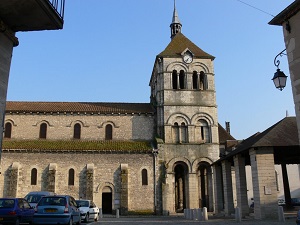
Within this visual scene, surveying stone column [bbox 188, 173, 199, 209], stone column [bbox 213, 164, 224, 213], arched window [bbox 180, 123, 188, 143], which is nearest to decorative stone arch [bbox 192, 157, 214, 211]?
stone column [bbox 188, 173, 199, 209]

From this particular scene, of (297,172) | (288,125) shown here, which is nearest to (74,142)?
(288,125)

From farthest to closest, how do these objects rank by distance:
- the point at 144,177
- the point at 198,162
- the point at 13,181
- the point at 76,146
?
1. the point at 198,162
2. the point at 76,146
3. the point at 144,177
4. the point at 13,181

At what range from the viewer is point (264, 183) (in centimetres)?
1983

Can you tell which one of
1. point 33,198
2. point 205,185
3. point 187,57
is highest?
point 187,57

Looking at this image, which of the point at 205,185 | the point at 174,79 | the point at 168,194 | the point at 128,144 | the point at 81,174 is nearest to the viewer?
the point at 168,194

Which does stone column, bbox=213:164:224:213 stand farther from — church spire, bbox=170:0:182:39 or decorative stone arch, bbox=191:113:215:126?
church spire, bbox=170:0:182:39

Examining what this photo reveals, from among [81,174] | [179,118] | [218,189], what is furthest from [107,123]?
[218,189]

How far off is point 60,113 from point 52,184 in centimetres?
799

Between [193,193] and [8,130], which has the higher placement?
[8,130]

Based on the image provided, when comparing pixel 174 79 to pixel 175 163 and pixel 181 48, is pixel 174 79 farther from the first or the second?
pixel 175 163

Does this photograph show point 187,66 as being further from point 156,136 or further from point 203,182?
point 203,182

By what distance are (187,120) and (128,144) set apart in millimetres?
6822

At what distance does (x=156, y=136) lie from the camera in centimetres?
3556

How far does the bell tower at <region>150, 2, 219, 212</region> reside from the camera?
33.8 metres
